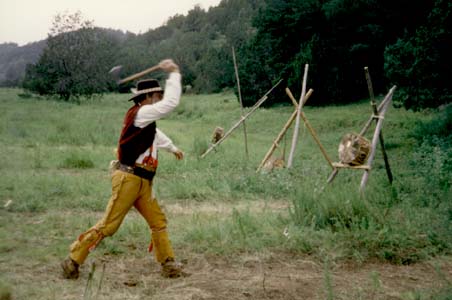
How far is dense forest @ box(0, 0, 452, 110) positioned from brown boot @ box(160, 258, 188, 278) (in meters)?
9.59

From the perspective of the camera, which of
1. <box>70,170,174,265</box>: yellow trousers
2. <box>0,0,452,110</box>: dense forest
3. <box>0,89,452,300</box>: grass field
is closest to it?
<box>0,89,452,300</box>: grass field

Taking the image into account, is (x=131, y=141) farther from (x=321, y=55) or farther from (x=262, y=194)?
(x=321, y=55)

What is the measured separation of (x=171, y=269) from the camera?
4621 mm

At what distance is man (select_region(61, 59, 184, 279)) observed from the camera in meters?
4.41

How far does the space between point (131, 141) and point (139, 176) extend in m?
0.34

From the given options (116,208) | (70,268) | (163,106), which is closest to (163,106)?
(163,106)

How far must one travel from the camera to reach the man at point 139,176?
4406 mm

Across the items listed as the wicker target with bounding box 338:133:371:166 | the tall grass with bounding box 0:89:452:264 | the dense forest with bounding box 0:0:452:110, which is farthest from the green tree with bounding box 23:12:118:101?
the wicker target with bounding box 338:133:371:166

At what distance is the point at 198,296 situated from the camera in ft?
13.5

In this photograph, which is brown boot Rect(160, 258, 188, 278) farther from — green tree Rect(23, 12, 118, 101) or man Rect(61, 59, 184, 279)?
green tree Rect(23, 12, 118, 101)

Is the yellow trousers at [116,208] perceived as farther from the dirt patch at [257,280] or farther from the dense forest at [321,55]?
the dense forest at [321,55]

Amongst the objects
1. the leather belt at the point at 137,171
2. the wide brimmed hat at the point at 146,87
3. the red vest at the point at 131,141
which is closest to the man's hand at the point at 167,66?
the wide brimmed hat at the point at 146,87

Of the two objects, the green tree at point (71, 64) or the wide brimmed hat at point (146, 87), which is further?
the green tree at point (71, 64)

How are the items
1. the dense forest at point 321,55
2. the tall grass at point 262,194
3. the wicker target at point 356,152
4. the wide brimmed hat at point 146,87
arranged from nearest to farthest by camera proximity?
the wide brimmed hat at point 146,87, the tall grass at point 262,194, the wicker target at point 356,152, the dense forest at point 321,55
